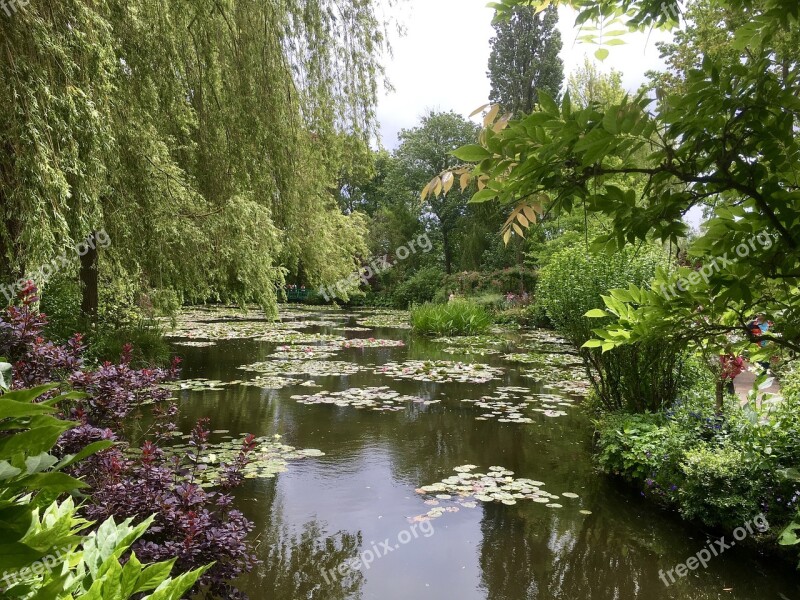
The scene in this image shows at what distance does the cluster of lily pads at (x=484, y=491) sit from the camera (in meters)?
3.96

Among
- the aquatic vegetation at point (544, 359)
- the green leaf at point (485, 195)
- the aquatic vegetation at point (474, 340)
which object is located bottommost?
the aquatic vegetation at point (544, 359)

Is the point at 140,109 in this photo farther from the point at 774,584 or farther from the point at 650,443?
the point at 774,584

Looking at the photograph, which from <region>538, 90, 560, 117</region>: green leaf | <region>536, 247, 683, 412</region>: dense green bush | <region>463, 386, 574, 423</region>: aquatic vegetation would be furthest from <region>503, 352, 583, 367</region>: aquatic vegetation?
<region>538, 90, 560, 117</region>: green leaf

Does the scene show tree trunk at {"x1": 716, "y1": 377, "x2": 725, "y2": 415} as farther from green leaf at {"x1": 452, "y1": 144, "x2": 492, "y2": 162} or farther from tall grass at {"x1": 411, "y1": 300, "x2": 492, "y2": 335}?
tall grass at {"x1": 411, "y1": 300, "x2": 492, "y2": 335}

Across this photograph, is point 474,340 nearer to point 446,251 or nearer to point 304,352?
point 304,352

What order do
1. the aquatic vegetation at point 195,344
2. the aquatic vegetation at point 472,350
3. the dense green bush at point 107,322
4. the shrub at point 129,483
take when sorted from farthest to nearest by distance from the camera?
1. the aquatic vegetation at point 195,344
2. the aquatic vegetation at point 472,350
3. the dense green bush at point 107,322
4. the shrub at point 129,483

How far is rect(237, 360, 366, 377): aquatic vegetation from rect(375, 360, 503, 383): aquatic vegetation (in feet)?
1.87

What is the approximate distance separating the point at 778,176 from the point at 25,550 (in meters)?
1.42

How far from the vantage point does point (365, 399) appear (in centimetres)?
702

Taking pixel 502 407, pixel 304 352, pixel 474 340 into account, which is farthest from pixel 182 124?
pixel 474 340

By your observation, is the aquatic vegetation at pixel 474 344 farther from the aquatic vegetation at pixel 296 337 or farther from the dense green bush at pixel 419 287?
the dense green bush at pixel 419 287

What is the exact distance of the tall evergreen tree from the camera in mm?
21797

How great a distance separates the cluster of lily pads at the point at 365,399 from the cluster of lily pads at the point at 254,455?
5.09ft

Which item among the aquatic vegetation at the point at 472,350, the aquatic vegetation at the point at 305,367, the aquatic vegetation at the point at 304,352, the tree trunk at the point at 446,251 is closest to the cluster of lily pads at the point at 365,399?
the aquatic vegetation at the point at 305,367
